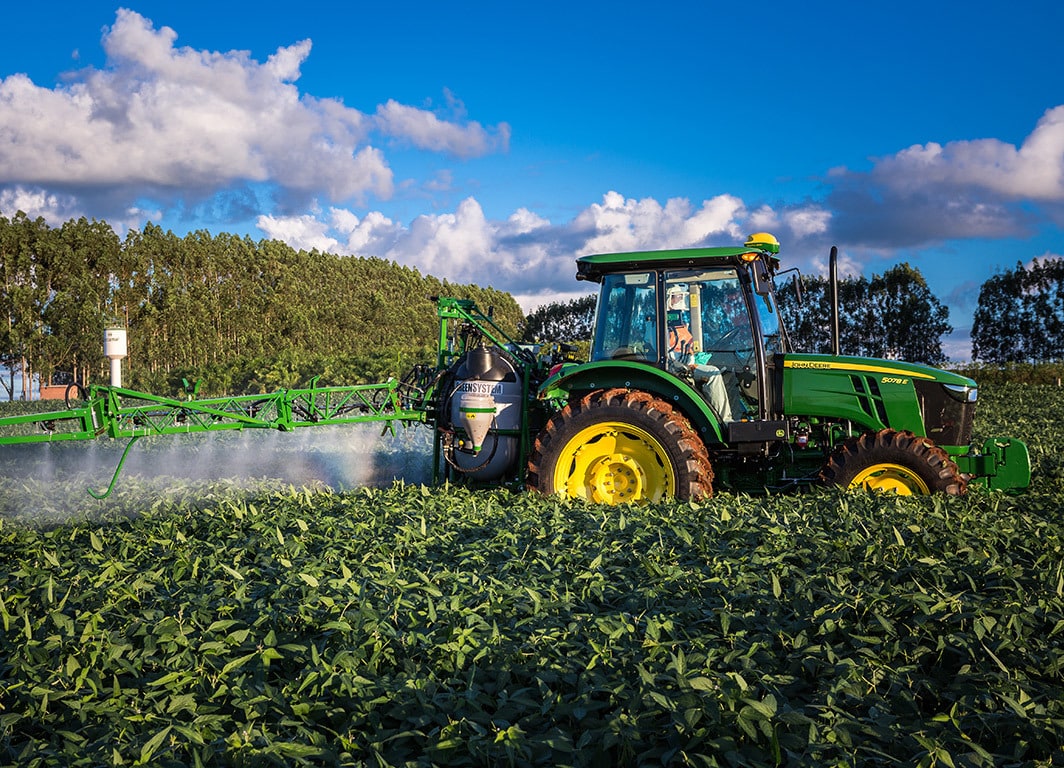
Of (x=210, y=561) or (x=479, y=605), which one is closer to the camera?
(x=479, y=605)

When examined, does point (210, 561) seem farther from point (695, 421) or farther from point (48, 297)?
point (48, 297)

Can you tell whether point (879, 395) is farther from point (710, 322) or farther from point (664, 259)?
point (664, 259)

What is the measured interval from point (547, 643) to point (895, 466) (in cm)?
402

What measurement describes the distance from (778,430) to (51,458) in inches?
251

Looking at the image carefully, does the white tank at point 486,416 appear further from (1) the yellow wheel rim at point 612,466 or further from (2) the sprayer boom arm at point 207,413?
(1) the yellow wheel rim at point 612,466

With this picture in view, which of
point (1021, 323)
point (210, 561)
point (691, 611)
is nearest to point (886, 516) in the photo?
point (691, 611)

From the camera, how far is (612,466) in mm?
6770


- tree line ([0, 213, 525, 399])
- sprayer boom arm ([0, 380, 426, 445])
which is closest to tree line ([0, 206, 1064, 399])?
tree line ([0, 213, 525, 399])

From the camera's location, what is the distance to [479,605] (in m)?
3.85

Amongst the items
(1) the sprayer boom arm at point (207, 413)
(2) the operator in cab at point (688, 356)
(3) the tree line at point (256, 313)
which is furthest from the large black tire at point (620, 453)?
(3) the tree line at point (256, 313)

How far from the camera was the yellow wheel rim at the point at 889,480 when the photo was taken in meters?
6.32

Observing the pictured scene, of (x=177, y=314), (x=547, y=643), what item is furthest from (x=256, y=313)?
(x=547, y=643)

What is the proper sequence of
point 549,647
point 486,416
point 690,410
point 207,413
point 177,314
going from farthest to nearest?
point 177,314 < point 486,416 < point 207,413 < point 690,410 < point 549,647

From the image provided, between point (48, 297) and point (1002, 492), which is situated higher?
point (48, 297)
